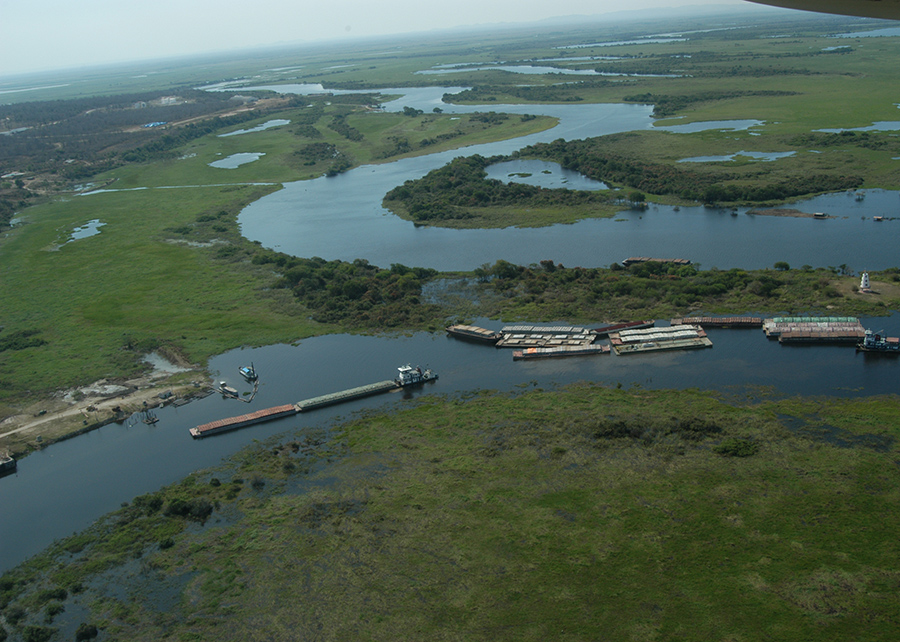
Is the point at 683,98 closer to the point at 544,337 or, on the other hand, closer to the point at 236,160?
the point at 236,160

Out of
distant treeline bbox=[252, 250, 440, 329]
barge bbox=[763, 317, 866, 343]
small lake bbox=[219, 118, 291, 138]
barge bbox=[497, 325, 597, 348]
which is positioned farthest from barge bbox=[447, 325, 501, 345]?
small lake bbox=[219, 118, 291, 138]

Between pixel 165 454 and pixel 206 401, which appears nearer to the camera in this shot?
pixel 165 454

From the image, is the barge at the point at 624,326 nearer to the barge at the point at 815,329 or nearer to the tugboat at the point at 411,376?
the barge at the point at 815,329

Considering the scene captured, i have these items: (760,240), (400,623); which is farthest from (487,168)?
(400,623)

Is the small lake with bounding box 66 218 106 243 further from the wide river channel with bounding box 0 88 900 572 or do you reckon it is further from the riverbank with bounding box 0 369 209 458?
the riverbank with bounding box 0 369 209 458

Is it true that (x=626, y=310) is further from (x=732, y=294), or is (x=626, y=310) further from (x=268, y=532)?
(x=268, y=532)

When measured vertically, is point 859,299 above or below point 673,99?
below

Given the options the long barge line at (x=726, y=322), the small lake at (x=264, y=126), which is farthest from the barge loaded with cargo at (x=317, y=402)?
the small lake at (x=264, y=126)
